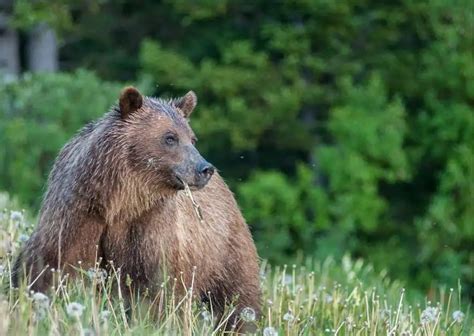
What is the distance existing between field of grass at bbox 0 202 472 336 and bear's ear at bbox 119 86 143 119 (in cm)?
95

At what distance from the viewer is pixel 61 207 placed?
26.4 feet

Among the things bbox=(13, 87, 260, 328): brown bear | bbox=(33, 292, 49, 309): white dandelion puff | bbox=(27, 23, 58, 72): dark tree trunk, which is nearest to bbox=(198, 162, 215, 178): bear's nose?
bbox=(13, 87, 260, 328): brown bear

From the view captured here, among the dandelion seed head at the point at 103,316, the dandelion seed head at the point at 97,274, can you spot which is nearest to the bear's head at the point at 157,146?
the dandelion seed head at the point at 97,274

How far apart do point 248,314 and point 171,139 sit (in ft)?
3.58

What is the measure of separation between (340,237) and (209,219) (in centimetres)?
1070

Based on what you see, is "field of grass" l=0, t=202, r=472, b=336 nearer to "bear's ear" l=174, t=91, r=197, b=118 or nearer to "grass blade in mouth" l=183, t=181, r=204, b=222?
"grass blade in mouth" l=183, t=181, r=204, b=222

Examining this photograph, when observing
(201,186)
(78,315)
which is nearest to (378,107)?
(201,186)

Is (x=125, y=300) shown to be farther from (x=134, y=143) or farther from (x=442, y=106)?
(x=442, y=106)

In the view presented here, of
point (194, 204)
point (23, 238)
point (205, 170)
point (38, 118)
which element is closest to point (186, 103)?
point (194, 204)

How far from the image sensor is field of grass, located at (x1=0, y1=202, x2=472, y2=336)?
21.5 ft

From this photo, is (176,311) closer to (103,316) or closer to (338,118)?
(103,316)

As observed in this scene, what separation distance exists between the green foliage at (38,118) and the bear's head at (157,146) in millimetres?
9400

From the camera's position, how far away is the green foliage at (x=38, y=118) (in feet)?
58.3

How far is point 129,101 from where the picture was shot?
27.1 feet
